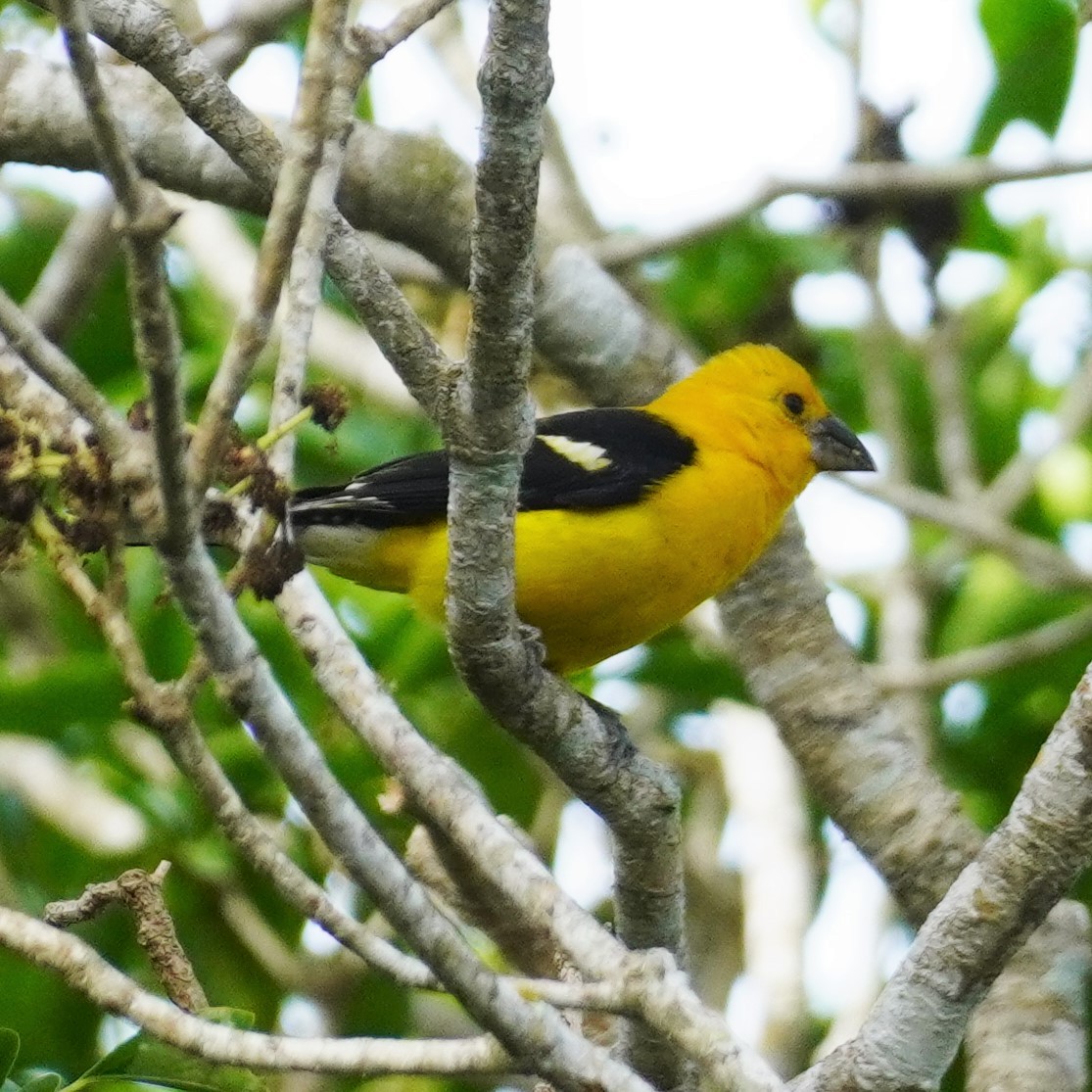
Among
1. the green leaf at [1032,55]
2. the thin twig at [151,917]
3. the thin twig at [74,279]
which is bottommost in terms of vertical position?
the thin twig at [151,917]

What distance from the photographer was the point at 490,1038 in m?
2.62

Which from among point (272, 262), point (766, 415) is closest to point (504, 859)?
point (272, 262)

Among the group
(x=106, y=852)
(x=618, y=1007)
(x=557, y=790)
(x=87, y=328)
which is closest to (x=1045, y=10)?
(x=557, y=790)

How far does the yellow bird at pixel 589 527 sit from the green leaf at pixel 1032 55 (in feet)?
7.06

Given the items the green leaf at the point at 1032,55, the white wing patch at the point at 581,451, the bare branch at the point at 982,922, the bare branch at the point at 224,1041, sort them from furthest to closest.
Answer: the green leaf at the point at 1032,55 < the white wing patch at the point at 581,451 < the bare branch at the point at 982,922 < the bare branch at the point at 224,1041

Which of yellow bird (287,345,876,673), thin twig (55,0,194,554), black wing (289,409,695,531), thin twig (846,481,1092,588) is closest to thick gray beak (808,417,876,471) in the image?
thin twig (846,481,1092,588)

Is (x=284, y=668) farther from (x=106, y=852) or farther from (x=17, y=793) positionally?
(x=17, y=793)

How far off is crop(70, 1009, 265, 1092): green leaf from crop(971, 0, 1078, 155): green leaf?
512 cm

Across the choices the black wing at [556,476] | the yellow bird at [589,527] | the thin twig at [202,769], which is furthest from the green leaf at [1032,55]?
the thin twig at [202,769]

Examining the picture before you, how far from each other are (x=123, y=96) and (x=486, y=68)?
8.83 feet

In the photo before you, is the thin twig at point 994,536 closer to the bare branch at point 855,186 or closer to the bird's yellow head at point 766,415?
the bird's yellow head at point 766,415

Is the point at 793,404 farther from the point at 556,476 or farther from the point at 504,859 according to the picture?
the point at 504,859

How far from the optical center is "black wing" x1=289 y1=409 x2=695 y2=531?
4.94 meters

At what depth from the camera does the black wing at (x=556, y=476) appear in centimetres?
494
